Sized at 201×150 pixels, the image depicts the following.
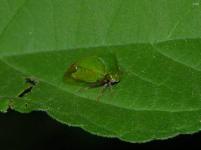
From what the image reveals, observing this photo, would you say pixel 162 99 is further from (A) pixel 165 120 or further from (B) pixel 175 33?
(B) pixel 175 33

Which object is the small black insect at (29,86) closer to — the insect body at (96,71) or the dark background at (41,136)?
the insect body at (96,71)

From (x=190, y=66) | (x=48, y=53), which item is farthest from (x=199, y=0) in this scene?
(x=48, y=53)

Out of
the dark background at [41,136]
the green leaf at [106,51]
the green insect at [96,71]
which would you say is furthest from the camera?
the dark background at [41,136]

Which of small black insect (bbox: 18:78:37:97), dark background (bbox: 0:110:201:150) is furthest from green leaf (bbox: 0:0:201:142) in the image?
dark background (bbox: 0:110:201:150)

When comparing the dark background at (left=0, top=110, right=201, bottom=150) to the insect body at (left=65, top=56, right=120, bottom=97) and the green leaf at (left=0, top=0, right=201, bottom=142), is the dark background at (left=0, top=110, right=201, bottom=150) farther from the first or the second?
the green leaf at (left=0, top=0, right=201, bottom=142)

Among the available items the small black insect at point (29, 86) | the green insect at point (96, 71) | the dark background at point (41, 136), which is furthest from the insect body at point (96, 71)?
the dark background at point (41, 136)

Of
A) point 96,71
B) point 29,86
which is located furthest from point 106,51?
point 29,86
